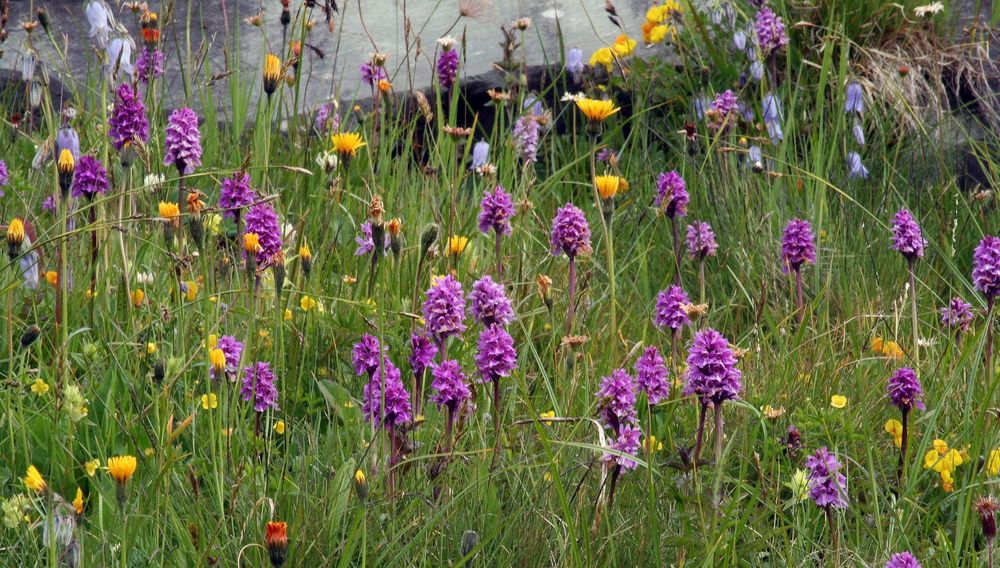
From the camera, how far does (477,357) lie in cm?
185

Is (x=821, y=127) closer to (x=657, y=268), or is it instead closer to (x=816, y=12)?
(x=657, y=268)

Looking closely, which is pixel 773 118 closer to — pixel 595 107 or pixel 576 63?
pixel 576 63

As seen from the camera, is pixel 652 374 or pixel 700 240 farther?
pixel 700 240

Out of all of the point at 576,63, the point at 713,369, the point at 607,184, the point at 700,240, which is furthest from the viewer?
the point at 576,63

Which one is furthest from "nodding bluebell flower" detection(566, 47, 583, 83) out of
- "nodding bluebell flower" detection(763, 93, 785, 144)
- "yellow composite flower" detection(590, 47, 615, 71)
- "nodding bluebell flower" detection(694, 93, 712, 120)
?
"nodding bluebell flower" detection(763, 93, 785, 144)

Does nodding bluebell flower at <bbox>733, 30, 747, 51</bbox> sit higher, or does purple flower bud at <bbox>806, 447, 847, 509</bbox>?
nodding bluebell flower at <bbox>733, 30, 747, 51</bbox>

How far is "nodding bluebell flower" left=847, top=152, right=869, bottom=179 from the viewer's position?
3750 mm

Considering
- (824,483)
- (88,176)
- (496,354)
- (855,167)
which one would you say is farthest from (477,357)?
(855,167)

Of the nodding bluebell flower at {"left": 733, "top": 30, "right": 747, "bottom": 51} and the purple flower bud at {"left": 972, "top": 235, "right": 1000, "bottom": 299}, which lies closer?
the purple flower bud at {"left": 972, "top": 235, "right": 1000, "bottom": 299}

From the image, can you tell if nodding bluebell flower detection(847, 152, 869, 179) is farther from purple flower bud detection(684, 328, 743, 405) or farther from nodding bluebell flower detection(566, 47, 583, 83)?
purple flower bud detection(684, 328, 743, 405)

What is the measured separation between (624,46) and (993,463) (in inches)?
109

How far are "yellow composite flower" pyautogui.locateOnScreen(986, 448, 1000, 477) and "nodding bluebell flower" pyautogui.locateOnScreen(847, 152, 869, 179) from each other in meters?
1.85

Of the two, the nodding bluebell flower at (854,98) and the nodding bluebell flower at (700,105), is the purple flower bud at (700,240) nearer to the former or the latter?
the nodding bluebell flower at (700,105)

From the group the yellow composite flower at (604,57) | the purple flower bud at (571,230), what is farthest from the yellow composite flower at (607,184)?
the yellow composite flower at (604,57)
